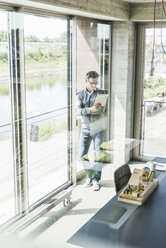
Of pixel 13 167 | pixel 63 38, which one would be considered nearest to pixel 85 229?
pixel 13 167

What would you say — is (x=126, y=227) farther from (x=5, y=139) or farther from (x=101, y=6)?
(x=101, y=6)

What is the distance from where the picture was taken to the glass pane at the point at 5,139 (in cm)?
301

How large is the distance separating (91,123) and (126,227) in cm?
252

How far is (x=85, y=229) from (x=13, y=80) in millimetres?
1593

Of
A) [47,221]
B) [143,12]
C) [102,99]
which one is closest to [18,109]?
[47,221]

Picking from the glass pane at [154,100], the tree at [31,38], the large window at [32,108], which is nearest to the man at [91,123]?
the large window at [32,108]

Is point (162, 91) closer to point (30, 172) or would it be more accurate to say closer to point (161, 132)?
point (161, 132)

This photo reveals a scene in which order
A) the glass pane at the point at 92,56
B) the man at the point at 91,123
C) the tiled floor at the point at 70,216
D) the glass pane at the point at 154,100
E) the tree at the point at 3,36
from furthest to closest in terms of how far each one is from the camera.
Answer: the glass pane at the point at 154,100 → the man at the point at 91,123 → the glass pane at the point at 92,56 → the tiled floor at the point at 70,216 → the tree at the point at 3,36

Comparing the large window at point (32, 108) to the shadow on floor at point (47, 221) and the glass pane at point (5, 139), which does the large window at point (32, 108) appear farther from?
the shadow on floor at point (47, 221)

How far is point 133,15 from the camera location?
4.78 m

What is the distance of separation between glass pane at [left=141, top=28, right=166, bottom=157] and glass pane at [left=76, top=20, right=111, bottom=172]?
60 centimetres

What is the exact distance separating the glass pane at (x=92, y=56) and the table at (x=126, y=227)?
2071 mm

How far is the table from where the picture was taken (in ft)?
6.65

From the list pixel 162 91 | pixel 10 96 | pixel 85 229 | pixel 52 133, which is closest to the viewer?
pixel 85 229
